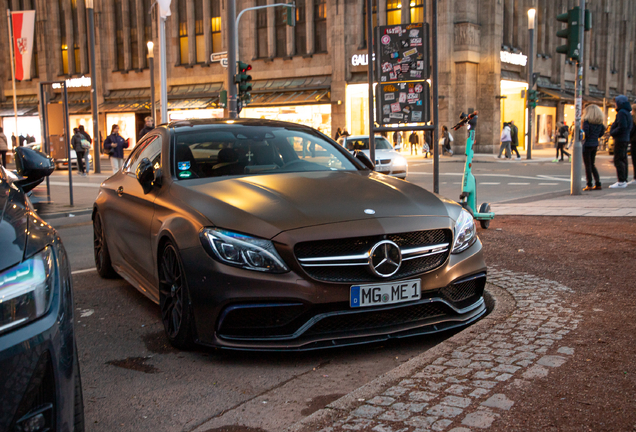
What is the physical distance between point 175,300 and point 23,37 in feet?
90.1

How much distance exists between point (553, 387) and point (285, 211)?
170 cm

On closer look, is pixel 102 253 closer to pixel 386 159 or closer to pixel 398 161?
pixel 386 159

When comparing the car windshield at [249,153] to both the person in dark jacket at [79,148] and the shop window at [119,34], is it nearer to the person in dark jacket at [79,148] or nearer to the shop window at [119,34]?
the person in dark jacket at [79,148]

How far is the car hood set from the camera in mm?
3803

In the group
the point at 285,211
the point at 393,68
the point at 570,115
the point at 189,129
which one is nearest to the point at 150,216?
the point at 189,129

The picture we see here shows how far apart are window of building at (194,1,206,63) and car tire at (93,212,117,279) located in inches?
1640

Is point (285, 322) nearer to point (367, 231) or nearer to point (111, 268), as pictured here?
point (367, 231)

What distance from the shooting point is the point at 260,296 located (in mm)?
3633

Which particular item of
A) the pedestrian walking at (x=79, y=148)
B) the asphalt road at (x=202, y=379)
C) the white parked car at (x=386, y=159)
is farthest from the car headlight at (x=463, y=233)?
the pedestrian walking at (x=79, y=148)

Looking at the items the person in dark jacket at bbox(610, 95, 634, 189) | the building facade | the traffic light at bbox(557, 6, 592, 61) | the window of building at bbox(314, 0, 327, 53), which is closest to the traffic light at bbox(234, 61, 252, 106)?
the traffic light at bbox(557, 6, 592, 61)

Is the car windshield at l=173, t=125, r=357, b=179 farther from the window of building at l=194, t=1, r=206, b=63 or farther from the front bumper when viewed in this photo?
the window of building at l=194, t=1, r=206, b=63

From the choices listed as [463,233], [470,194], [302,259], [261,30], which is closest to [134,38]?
[261,30]

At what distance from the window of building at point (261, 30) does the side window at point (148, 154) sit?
39564 millimetres

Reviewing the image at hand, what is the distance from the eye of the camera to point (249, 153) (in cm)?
504
